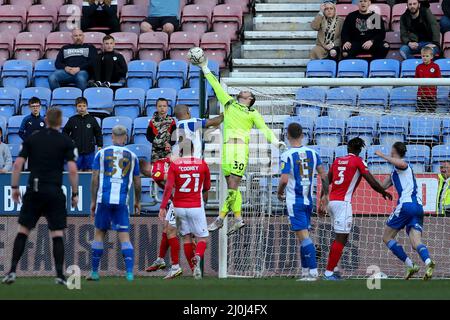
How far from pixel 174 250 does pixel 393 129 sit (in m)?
3.45

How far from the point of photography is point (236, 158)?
16.9 meters

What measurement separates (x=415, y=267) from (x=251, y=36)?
7433 mm

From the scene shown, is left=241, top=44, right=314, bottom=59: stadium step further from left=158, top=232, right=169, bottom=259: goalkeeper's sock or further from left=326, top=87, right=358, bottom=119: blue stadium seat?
left=158, top=232, right=169, bottom=259: goalkeeper's sock

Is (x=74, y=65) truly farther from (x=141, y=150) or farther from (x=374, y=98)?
(x=374, y=98)

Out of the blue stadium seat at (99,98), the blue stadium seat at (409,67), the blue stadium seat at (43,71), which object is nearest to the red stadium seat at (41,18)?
the blue stadium seat at (43,71)

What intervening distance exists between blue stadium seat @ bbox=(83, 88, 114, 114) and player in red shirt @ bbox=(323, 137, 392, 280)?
5.56 metres

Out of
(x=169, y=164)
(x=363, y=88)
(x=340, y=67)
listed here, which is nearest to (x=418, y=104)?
(x=363, y=88)

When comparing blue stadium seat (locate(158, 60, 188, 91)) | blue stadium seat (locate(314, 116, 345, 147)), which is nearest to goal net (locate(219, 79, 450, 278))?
blue stadium seat (locate(314, 116, 345, 147))

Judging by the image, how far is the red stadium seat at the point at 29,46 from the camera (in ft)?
74.8

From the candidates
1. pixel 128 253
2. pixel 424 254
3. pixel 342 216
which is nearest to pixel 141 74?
pixel 342 216

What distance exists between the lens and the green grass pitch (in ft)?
40.9

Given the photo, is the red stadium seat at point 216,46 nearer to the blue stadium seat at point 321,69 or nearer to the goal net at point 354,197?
the blue stadium seat at point 321,69

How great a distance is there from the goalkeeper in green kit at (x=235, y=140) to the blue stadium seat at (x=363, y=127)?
4.60 feet

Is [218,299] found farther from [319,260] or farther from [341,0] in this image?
[341,0]
